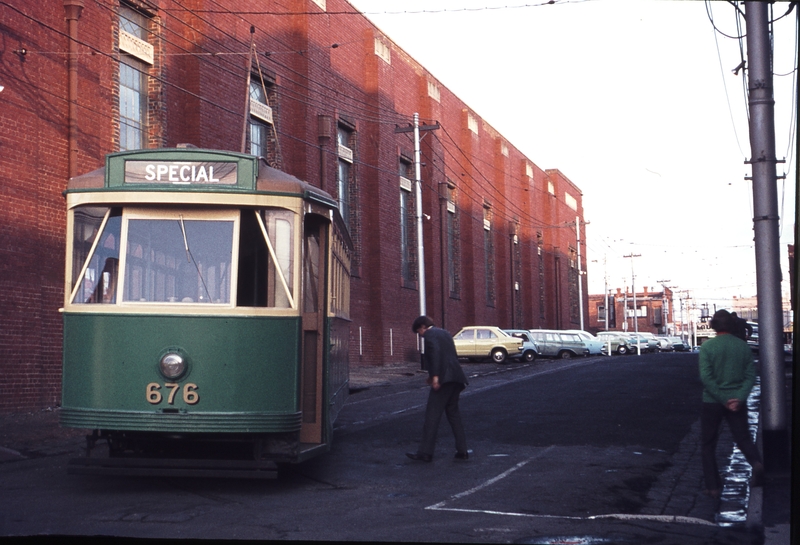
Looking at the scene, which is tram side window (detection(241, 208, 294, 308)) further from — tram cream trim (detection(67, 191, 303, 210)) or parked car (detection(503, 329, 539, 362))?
parked car (detection(503, 329, 539, 362))

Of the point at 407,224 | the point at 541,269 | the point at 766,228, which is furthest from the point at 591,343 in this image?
the point at 766,228

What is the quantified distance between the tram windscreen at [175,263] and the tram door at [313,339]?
1.13 meters

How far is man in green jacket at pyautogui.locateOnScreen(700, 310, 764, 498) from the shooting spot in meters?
9.38

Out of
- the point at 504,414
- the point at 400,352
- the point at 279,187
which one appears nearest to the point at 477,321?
the point at 400,352

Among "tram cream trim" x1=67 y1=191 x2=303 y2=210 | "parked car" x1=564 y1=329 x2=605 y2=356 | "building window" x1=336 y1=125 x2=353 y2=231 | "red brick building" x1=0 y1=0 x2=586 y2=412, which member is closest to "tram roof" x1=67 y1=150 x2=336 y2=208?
"tram cream trim" x1=67 y1=191 x2=303 y2=210

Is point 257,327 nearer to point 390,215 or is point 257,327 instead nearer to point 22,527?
point 22,527

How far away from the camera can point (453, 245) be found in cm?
4897

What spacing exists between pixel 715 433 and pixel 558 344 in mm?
39739

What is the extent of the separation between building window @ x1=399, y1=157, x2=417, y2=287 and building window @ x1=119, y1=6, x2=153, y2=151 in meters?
19.0

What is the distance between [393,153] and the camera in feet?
131

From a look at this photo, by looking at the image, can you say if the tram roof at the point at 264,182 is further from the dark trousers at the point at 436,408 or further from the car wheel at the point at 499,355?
the car wheel at the point at 499,355

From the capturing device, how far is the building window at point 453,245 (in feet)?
157

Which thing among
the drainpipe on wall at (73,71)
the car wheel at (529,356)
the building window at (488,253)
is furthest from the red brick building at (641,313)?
the drainpipe on wall at (73,71)

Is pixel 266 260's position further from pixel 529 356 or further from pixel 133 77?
pixel 529 356
